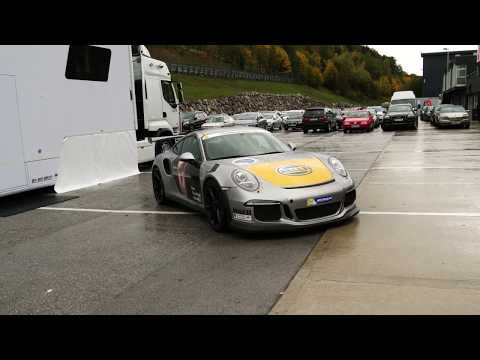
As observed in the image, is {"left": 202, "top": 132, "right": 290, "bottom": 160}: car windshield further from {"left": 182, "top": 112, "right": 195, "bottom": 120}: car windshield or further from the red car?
{"left": 182, "top": 112, "right": 195, "bottom": 120}: car windshield

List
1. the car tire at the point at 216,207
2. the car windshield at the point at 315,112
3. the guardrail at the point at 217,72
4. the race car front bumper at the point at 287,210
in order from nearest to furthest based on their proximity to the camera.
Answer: the race car front bumper at the point at 287,210, the car tire at the point at 216,207, the car windshield at the point at 315,112, the guardrail at the point at 217,72

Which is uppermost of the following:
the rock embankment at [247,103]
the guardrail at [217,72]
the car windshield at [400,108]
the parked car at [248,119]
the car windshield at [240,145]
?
the guardrail at [217,72]

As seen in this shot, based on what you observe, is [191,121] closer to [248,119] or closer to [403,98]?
[248,119]

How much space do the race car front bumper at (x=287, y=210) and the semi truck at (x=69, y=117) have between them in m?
3.34

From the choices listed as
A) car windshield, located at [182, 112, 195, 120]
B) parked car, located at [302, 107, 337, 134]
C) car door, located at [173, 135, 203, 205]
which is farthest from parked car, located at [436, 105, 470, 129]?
car door, located at [173, 135, 203, 205]

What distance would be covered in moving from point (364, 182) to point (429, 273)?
5.62 metres

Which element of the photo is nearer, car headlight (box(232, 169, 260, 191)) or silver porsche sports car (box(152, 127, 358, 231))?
silver porsche sports car (box(152, 127, 358, 231))

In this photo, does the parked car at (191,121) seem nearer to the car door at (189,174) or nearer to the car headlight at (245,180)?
the car door at (189,174)

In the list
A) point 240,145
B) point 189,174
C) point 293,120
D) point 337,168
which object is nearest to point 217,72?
point 293,120

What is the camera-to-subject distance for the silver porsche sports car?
5.99 m

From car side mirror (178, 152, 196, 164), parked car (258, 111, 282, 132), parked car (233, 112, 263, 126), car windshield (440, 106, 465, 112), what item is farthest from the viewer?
parked car (258, 111, 282, 132)

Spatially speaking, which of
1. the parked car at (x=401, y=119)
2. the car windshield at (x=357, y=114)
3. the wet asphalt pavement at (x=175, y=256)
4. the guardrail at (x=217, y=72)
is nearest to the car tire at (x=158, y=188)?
the wet asphalt pavement at (x=175, y=256)

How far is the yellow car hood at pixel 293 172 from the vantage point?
620 cm

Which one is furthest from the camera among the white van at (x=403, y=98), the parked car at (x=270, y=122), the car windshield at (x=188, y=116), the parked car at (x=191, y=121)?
the white van at (x=403, y=98)
